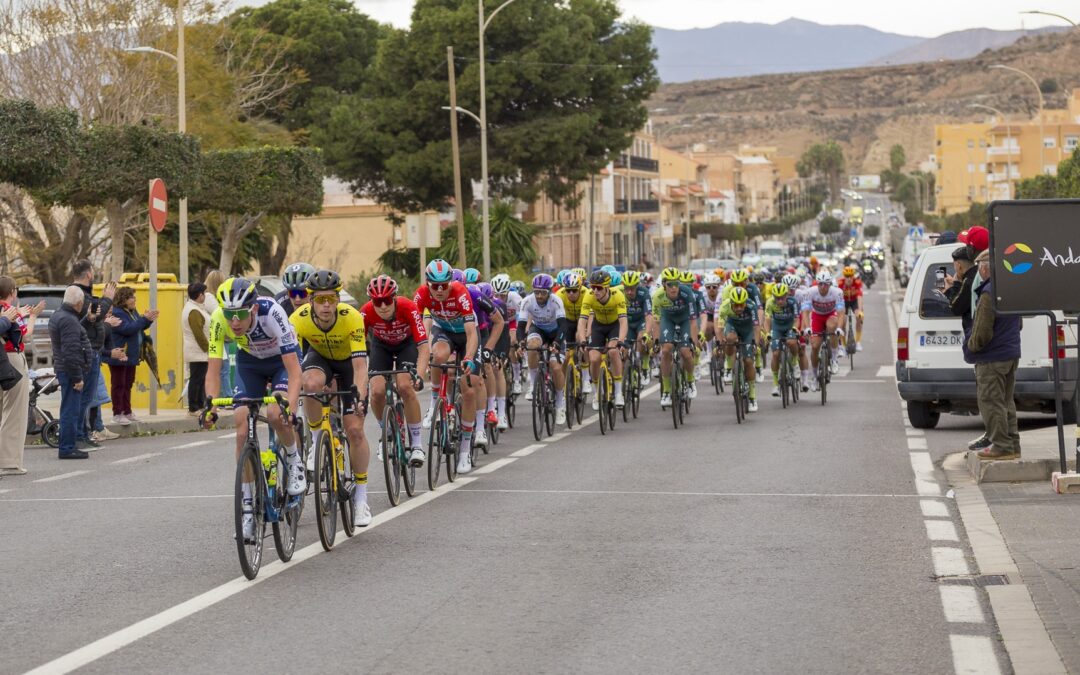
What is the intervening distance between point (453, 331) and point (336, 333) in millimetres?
4630

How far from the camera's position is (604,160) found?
211ft

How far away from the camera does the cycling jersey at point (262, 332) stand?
1030 centimetres

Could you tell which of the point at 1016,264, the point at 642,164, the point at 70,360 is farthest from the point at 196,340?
the point at 642,164

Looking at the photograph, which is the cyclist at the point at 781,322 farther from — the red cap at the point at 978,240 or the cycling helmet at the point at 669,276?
the red cap at the point at 978,240

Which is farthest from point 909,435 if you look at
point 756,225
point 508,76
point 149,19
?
point 756,225

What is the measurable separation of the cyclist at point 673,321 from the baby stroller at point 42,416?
22.6 feet

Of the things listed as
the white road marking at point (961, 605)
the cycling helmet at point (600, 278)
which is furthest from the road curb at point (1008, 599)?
the cycling helmet at point (600, 278)

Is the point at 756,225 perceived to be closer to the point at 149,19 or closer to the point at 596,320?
the point at 149,19

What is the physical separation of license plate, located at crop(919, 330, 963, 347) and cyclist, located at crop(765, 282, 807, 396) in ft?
12.6

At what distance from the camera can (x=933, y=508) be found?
12672 mm

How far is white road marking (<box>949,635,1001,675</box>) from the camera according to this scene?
7.38 metres

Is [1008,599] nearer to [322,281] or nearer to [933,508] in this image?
[933,508]

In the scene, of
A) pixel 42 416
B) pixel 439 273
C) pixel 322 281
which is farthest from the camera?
pixel 42 416

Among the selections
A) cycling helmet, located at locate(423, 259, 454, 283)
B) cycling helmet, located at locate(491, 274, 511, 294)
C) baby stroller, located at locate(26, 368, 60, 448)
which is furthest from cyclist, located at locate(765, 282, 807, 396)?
cycling helmet, located at locate(423, 259, 454, 283)
